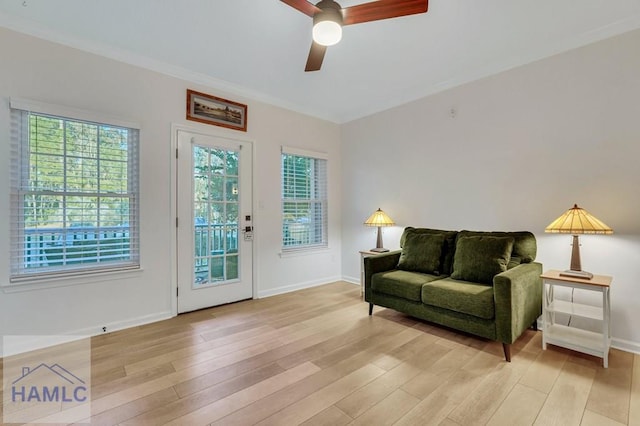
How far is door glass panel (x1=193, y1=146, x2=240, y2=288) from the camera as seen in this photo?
3492mm

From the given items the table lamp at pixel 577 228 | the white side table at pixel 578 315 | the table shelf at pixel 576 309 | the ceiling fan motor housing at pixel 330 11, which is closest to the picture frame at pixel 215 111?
the ceiling fan motor housing at pixel 330 11

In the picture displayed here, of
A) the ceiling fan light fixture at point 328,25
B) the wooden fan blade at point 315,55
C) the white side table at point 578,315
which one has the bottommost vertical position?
the white side table at point 578,315

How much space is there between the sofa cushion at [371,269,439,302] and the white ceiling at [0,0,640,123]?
230 cm

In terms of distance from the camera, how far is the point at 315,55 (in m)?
2.41

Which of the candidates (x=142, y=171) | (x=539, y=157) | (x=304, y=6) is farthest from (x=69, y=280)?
(x=539, y=157)

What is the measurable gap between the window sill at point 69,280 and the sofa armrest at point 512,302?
11.1ft

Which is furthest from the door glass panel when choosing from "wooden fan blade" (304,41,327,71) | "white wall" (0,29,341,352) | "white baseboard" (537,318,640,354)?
"white baseboard" (537,318,640,354)

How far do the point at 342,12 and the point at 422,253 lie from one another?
2.45m

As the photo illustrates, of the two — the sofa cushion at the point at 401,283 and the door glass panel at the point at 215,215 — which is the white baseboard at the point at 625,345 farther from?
the door glass panel at the point at 215,215

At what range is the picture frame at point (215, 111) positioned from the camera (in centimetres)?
343

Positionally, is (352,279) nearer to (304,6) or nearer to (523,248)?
(523,248)

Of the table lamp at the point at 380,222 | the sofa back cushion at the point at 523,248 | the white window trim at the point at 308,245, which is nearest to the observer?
the sofa back cushion at the point at 523,248

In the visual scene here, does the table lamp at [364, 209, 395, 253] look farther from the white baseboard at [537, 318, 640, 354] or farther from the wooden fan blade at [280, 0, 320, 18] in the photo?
the wooden fan blade at [280, 0, 320, 18]

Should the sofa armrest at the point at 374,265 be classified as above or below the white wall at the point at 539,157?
below
